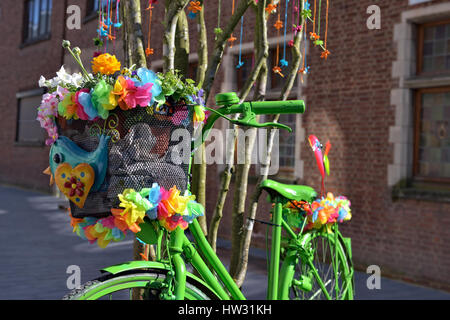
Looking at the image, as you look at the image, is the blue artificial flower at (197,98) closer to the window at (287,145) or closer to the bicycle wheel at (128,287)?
the bicycle wheel at (128,287)

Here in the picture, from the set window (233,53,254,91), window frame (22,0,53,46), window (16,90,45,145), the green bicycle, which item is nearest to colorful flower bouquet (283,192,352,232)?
the green bicycle

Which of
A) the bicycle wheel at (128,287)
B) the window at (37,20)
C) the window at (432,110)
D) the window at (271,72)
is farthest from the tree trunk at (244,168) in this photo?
the window at (37,20)

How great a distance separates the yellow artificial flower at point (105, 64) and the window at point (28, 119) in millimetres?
17177

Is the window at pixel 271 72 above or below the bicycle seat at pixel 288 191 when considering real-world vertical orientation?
above

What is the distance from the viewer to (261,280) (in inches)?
283

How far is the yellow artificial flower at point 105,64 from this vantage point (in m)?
2.38

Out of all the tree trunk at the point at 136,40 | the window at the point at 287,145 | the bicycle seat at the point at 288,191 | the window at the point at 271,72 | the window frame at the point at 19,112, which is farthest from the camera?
Answer: the window frame at the point at 19,112

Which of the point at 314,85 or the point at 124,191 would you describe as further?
the point at 314,85

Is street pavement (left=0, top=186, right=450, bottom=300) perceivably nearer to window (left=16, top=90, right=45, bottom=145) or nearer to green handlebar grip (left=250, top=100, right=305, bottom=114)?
green handlebar grip (left=250, top=100, right=305, bottom=114)

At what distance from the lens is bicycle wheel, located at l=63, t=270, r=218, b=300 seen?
2.14m

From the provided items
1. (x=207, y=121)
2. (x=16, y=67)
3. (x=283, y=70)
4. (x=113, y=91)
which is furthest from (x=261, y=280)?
(x=16, y=67)

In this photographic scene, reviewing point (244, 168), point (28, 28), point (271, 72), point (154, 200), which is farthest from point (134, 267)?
point (28, 28)
